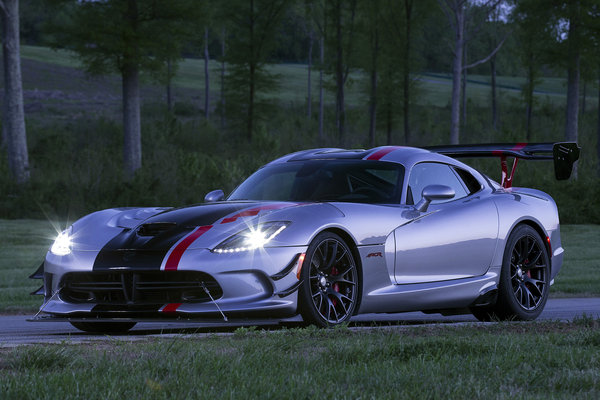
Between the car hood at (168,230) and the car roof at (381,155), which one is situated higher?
the car roof at (381,155)

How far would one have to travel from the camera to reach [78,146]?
44.1 metres

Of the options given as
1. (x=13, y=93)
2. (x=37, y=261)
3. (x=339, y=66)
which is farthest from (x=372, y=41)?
(x=37, y=261)

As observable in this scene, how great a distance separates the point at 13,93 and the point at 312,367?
2420cm

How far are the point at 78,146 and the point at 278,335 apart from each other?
130 ft

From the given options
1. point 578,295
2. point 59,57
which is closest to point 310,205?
point 578,295

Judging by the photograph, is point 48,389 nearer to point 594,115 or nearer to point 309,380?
point 309,380

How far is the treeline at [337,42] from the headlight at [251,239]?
21.9 m

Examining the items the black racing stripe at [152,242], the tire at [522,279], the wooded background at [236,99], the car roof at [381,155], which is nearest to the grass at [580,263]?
the wooded background at [236,99]

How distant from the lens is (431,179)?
8727mm

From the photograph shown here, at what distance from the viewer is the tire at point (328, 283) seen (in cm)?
694

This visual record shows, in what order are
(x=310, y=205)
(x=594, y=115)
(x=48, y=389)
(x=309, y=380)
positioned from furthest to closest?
(x=594, y=115), (x=310, y=205), (x=309, y=380), (x=48, y=389)

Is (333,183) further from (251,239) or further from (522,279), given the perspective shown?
(522,279)

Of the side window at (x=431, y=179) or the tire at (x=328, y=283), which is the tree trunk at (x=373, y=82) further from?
the tire at (x=328, y=283)

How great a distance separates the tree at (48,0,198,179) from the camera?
29.9 metres
